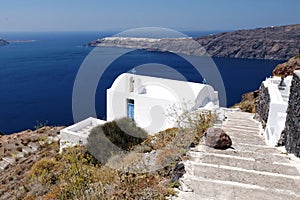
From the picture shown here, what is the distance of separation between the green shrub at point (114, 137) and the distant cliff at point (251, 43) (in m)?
51.2

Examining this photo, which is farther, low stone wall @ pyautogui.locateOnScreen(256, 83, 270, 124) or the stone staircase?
low stone wall @ pyautogui.locateOnScreen(256, 83, 270, 124)

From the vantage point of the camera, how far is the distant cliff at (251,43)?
218 feet

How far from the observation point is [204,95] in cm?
958

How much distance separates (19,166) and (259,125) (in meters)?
7.55

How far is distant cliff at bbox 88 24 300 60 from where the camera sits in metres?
66.4

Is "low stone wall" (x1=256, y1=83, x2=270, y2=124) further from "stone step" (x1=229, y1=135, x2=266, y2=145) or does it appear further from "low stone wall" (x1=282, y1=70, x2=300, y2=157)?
"low stone wall" (x1=282, y1=70, x2=300, y2=157)

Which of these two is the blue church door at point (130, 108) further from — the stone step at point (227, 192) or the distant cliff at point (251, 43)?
the distant cliff at point (251, 43)

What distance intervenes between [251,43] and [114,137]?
7500 centimetres

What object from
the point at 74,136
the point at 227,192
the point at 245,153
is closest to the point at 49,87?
the point at 74,136

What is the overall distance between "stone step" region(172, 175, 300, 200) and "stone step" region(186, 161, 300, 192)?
90 mm

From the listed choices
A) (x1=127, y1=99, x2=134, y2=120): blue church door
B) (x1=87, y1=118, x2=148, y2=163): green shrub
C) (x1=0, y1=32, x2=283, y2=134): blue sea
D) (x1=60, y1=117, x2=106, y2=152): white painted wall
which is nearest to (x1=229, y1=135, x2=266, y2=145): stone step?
(x1=87, y1=118, x2=148, y2=163): green shrub

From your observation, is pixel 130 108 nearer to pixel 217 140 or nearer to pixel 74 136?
pixel 74 136

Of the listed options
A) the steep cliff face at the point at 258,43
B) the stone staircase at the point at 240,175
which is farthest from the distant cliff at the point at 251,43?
the stone staircase at the point at 240,175

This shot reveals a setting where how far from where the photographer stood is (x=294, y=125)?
145 inches
